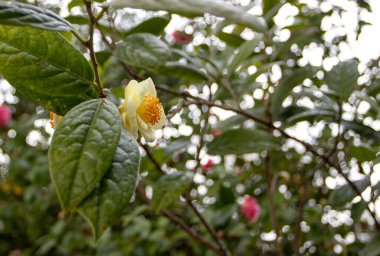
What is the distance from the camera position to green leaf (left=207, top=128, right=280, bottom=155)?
0.94 metres

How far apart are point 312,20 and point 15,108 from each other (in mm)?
2534

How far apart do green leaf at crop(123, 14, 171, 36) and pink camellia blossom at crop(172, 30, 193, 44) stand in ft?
2.18

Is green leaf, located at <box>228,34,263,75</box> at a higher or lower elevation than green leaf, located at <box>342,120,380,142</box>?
higher

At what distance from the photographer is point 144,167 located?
117 cm

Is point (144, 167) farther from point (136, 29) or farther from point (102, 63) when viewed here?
point (136, 29)

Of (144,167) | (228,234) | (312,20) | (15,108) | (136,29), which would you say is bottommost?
(15,108)

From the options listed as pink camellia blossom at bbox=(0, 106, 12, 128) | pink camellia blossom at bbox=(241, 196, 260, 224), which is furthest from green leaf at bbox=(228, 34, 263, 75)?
pink camellia blossom at bbox=(0, 106, 12, 128)

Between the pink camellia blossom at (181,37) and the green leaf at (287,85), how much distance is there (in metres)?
0.68

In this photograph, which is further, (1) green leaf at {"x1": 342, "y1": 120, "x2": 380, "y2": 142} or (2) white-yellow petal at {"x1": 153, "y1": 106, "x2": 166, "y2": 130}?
(1) green leaf at {"x1": 342, "y1": 120, "x2": 380, "y2": 142}

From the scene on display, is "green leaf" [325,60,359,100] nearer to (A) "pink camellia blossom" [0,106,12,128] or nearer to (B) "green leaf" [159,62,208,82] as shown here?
(B) "green leaf" [159,62,208,82]

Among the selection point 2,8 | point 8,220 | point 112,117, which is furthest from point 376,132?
point 8,220

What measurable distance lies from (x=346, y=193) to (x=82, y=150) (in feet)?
2.35

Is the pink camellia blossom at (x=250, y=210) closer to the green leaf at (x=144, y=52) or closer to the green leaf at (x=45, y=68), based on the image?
the green leaf at (x=144, y=52)

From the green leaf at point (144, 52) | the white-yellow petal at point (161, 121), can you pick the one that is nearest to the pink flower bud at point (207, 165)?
the green leaf at point (144, 52)
